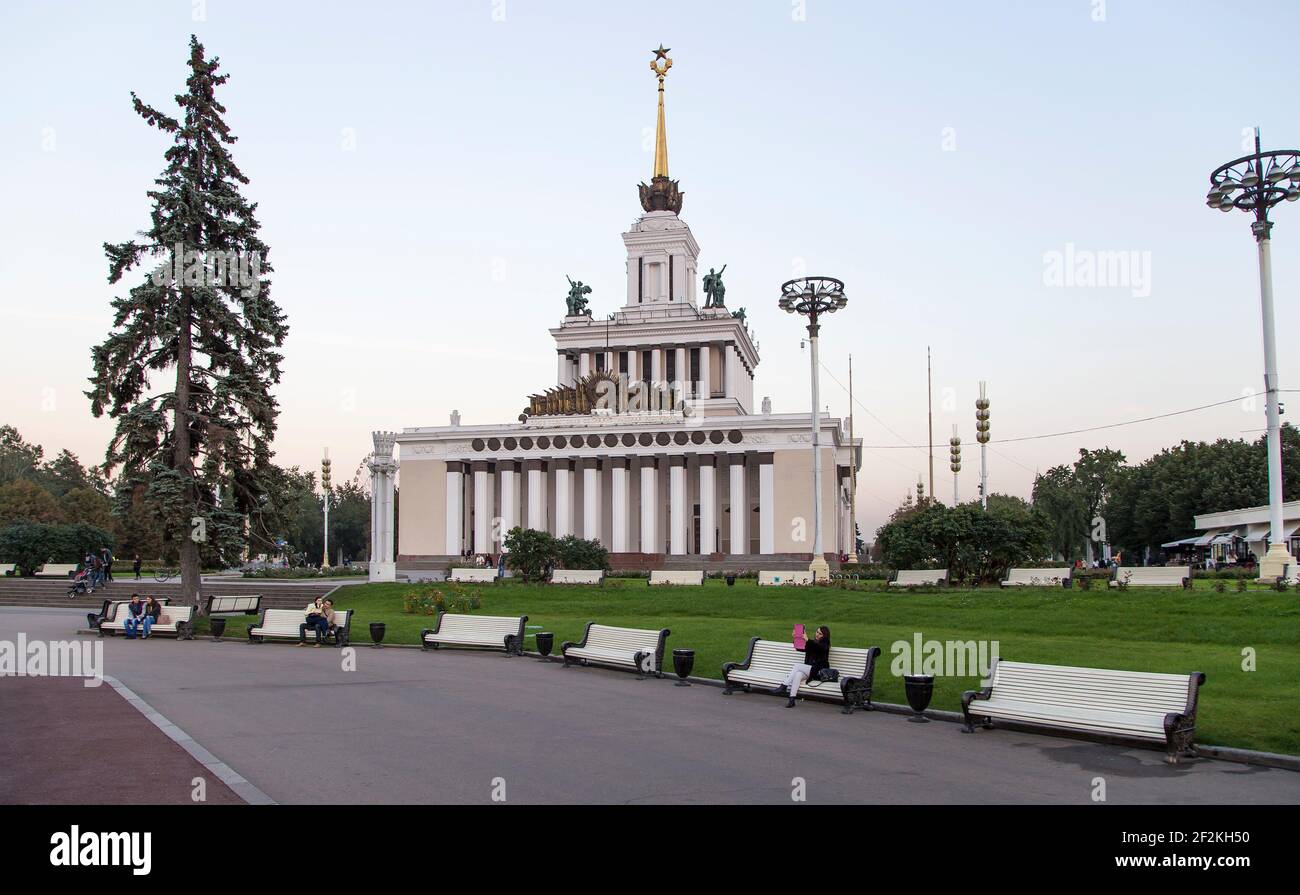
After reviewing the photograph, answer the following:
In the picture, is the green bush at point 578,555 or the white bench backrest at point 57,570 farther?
the white bench backrest at point 57,570

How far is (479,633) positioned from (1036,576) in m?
18.1

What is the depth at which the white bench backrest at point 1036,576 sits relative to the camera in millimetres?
30219

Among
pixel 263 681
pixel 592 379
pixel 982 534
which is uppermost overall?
pixel 592 379

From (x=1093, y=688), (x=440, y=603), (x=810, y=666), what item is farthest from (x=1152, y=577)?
(x=440, y=603)

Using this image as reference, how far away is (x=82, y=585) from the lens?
127 ft

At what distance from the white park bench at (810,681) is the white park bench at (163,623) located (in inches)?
623

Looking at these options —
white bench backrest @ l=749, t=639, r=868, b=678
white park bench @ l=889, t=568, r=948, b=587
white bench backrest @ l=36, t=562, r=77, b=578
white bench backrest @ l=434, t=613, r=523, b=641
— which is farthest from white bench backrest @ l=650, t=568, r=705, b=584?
white bench backrest @ l=36, t=562, r=77, b=578

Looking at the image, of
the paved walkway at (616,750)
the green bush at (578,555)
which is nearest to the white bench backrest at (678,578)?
the green bush at (578,555)

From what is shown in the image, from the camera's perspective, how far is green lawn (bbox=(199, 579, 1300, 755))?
13.2 meters

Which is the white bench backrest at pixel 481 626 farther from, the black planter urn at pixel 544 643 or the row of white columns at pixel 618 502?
the row of white columns at pixel 618 502
